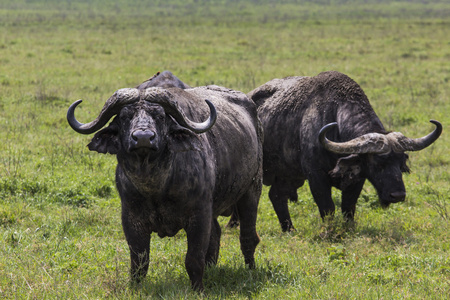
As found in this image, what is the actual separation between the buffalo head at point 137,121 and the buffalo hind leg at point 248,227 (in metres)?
1.88

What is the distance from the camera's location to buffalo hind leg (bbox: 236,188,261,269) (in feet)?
20.2

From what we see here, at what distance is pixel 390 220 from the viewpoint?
809cm

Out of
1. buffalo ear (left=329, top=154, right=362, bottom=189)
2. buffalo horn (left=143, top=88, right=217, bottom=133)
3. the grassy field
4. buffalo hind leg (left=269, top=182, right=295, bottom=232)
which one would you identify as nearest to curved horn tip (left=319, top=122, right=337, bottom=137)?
buffalo ear (left=329, top=154, right=362, bottom=189)

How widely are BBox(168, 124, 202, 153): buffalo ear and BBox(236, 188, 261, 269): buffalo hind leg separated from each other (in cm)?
183

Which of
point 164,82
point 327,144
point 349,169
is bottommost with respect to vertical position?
point 349,169

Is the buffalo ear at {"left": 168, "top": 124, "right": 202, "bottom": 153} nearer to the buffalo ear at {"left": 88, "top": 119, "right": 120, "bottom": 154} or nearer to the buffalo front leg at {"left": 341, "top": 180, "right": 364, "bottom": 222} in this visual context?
the buffalo ear at {"left": 88, "top": 119, "right": 120, "bottom": 154}

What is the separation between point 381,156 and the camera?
23.7ft

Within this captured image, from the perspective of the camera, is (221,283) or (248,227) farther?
(248,227)

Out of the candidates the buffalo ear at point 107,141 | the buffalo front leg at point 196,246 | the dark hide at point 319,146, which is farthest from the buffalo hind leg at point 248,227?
the buffalo ear at point 107,141

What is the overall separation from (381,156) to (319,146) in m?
0.96

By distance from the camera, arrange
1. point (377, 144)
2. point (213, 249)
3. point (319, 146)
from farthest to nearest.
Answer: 1. point (319, 146)
2. point (377, 144)
3. point (213, 249)

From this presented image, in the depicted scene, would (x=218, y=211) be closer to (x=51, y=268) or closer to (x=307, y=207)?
(x=51, y=268)

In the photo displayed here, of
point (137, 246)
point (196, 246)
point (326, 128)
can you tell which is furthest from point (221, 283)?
point (326, 128)

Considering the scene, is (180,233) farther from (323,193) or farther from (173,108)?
(173,108)
